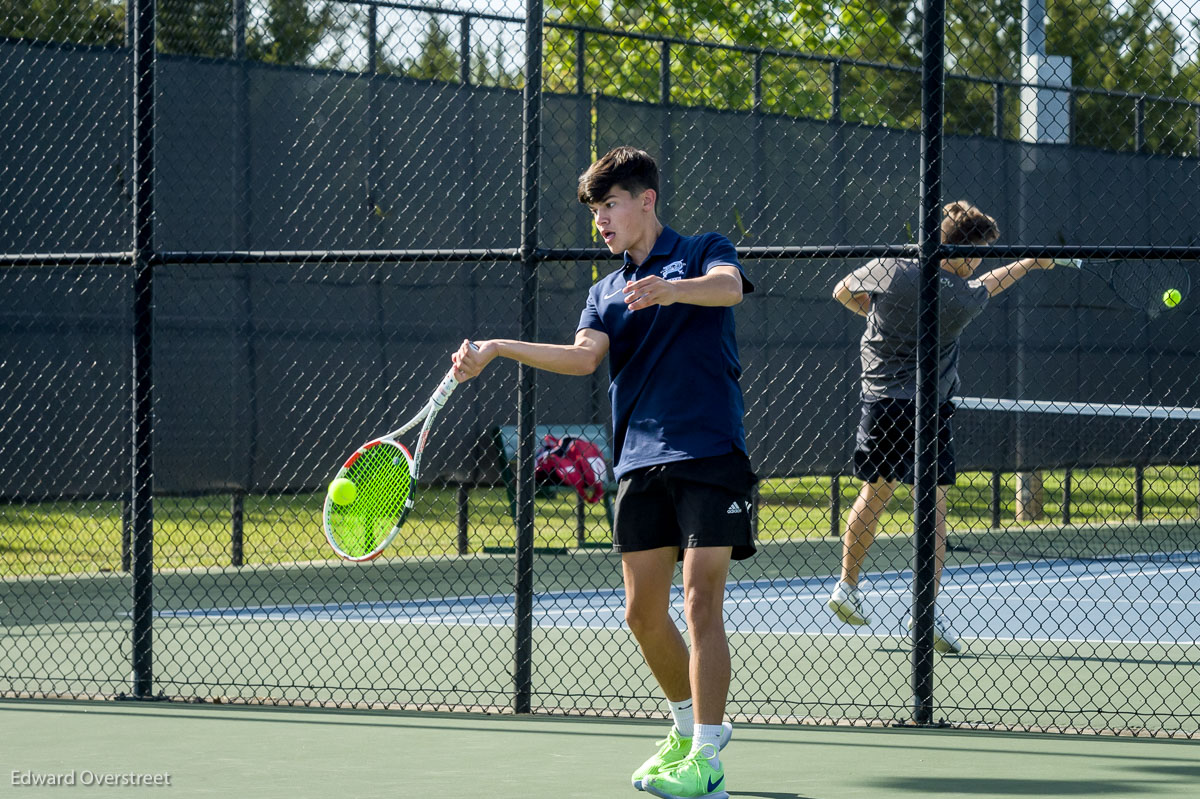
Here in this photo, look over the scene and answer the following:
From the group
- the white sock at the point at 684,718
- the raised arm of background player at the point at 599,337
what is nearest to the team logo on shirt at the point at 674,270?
the raised arm of background player at the point at 599,337

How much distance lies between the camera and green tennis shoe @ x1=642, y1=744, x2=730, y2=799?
370 centimetres

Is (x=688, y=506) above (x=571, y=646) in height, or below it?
above

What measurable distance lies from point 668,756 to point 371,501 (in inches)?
45.6

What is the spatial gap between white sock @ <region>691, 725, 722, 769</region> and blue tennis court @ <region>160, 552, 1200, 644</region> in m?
2.80

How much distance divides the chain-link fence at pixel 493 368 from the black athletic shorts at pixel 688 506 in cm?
114

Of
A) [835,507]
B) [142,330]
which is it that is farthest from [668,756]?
[835,507]

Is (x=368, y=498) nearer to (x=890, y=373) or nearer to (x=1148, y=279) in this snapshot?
(x=890, y=373)

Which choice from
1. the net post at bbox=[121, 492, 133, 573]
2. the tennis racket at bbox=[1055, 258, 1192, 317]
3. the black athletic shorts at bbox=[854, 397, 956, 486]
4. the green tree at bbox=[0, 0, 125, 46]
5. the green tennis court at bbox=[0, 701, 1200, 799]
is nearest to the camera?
the green tennis court at bbox=[0, 701, 1200, 799]

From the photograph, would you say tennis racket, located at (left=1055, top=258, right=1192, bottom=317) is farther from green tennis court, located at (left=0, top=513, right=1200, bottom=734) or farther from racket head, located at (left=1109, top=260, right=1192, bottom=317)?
green tennis court, located at (left=0, top=513, right=1200, bottom=734)

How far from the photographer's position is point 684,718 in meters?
3.98

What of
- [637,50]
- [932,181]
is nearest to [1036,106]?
[637,50]

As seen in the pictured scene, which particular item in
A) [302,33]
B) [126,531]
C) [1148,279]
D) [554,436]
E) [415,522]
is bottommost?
[415,522]

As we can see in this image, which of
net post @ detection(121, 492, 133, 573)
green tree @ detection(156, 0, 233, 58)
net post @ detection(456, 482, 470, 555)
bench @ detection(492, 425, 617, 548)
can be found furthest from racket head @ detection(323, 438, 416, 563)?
green tree @ detection(156, 0, 233, 58)

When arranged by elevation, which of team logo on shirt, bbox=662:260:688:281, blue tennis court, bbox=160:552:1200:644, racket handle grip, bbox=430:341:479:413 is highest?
team logo on shirt, bbox=662:260:688:281
